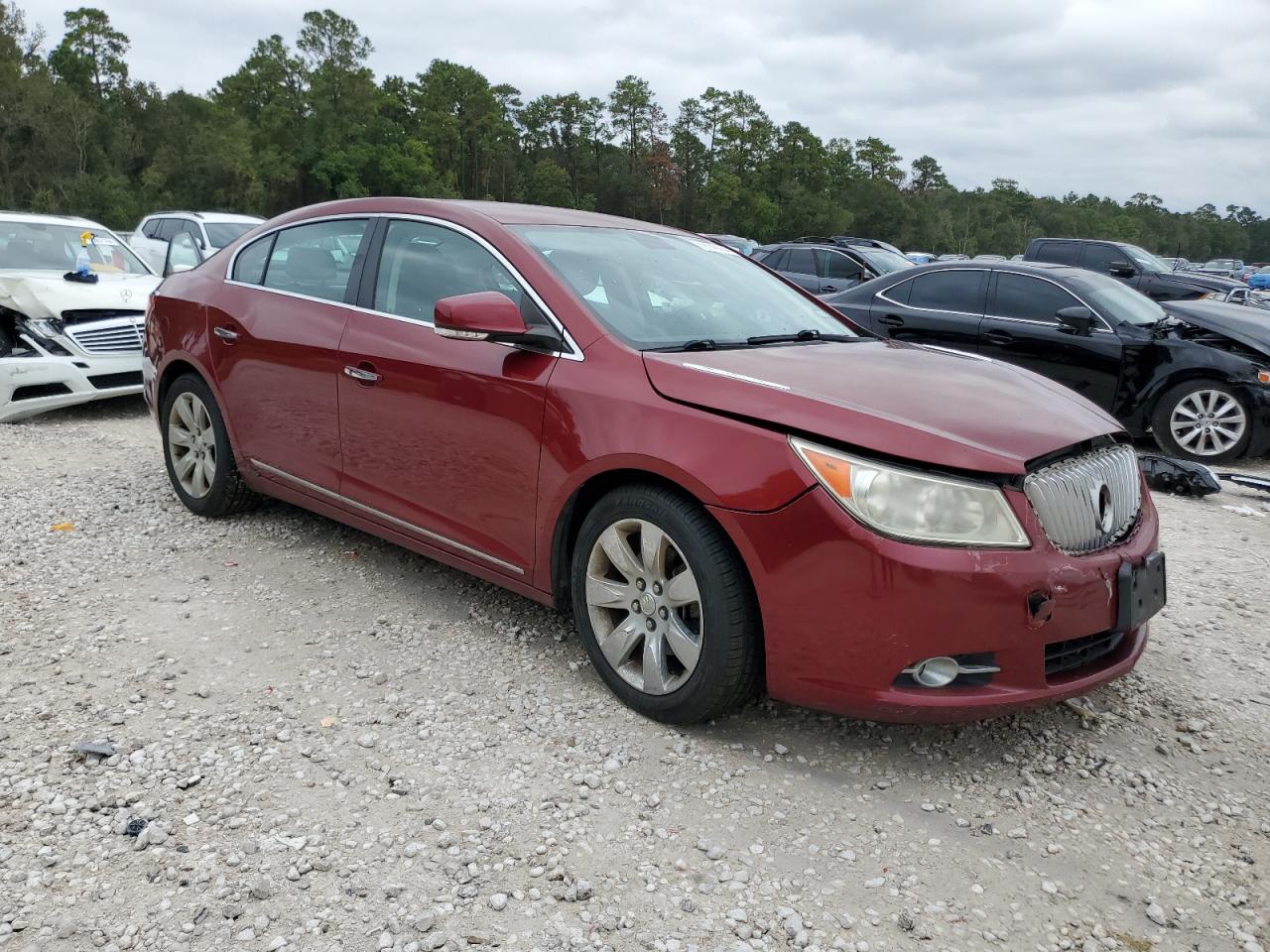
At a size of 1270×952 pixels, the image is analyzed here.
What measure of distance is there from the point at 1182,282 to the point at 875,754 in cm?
1459

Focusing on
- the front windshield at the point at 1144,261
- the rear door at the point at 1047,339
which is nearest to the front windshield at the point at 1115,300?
the rear door at the point at 1047,339

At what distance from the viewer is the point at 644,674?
127 inches

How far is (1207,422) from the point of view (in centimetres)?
779

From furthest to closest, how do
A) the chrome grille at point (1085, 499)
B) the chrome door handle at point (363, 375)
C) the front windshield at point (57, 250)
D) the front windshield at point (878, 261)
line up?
the front windshield at point (878, 261) < the front windshield at point (57, 250) < the chrome door handle at point (363, 375) < the chrome grille at point (1085, 499)

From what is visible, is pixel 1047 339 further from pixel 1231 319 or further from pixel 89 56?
pixel 89 56

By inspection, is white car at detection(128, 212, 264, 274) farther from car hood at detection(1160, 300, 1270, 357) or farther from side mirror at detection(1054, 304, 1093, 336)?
car hood at detection(1160, 300, 1270, 357)

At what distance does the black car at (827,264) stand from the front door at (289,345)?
12.1 metres

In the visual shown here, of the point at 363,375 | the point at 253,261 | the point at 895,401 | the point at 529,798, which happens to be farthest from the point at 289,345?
the point at 895,401

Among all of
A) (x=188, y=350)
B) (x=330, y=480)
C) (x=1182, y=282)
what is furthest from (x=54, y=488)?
(x=1182, y=282)

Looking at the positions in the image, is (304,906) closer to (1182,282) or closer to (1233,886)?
(1233,886)

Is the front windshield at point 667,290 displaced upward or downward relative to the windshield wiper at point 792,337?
upward

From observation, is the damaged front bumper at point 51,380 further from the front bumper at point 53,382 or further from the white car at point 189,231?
→ the white car at point 189,231

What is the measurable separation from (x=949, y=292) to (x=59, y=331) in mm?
7352

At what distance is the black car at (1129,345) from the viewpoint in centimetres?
772
